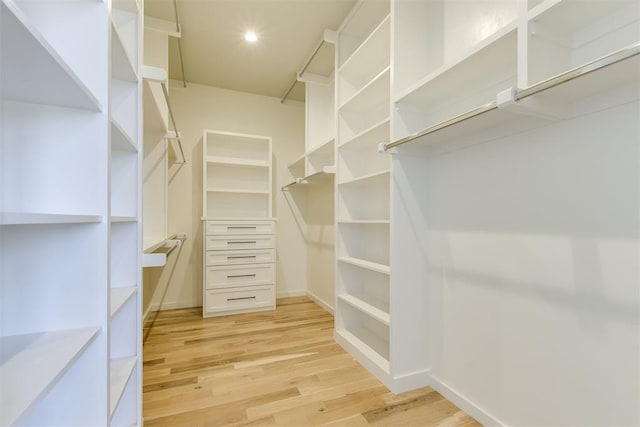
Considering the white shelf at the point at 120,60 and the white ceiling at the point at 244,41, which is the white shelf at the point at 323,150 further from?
the white shelf at the point at 120,60

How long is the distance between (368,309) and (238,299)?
164 cm

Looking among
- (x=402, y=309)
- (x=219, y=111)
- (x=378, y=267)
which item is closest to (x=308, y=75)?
(x=219, y=111)

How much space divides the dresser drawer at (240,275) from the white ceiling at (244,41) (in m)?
2.11

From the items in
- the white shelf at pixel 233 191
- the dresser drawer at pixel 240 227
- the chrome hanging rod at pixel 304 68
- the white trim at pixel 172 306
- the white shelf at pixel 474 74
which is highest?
the chrome hanging rod at pixel 304 68

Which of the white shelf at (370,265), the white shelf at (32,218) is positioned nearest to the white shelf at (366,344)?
the white shelf at (370,265)

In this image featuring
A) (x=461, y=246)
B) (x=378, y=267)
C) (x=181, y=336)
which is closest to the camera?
(x=461, y=246)

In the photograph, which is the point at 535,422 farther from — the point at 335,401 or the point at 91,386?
the point at 91,386

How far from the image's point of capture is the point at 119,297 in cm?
112

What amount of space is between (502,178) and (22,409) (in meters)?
1.72

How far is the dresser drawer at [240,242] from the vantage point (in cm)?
302

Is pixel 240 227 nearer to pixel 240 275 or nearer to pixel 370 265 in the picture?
pixel 240 275

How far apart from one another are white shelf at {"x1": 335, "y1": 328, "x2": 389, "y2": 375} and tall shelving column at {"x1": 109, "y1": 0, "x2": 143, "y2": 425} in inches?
51.6

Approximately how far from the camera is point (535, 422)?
1223 millimetres

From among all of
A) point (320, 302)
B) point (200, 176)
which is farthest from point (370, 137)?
point (200, 176)
